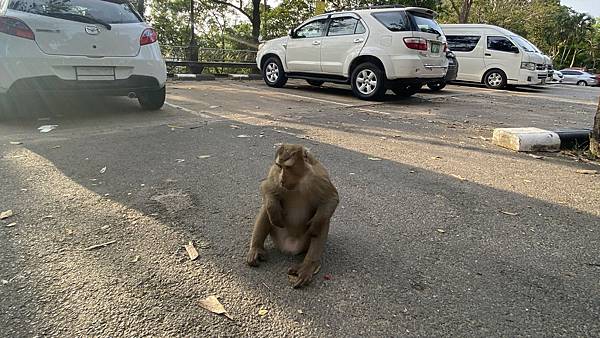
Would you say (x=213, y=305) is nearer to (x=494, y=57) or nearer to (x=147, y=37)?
(x=147, y=37)

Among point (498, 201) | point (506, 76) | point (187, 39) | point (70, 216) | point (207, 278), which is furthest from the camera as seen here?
point (187, 39)

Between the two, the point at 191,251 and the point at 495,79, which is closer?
the point at 191,251

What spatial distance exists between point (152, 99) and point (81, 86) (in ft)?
4.26

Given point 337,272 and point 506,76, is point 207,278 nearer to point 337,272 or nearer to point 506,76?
point 337,272

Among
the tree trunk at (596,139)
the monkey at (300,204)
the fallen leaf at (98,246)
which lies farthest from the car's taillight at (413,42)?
the fallen leaf at (98,246)

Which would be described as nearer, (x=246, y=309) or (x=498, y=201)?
(x=246, y=309)

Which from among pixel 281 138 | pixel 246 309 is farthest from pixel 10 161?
pixel 246 309

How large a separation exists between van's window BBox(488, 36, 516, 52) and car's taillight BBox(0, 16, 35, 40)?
12875 millimetres

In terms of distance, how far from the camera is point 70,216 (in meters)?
2.72

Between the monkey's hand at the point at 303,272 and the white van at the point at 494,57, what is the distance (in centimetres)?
1338

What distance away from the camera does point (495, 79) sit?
13914 millimetres

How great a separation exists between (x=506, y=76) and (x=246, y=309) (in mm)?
13977

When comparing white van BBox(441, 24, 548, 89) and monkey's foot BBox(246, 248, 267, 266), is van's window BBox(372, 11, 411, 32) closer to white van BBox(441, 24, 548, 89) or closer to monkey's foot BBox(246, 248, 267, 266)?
white van BBox(441, 24, 548, 89)

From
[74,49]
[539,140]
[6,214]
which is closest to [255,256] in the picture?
[6,214]
